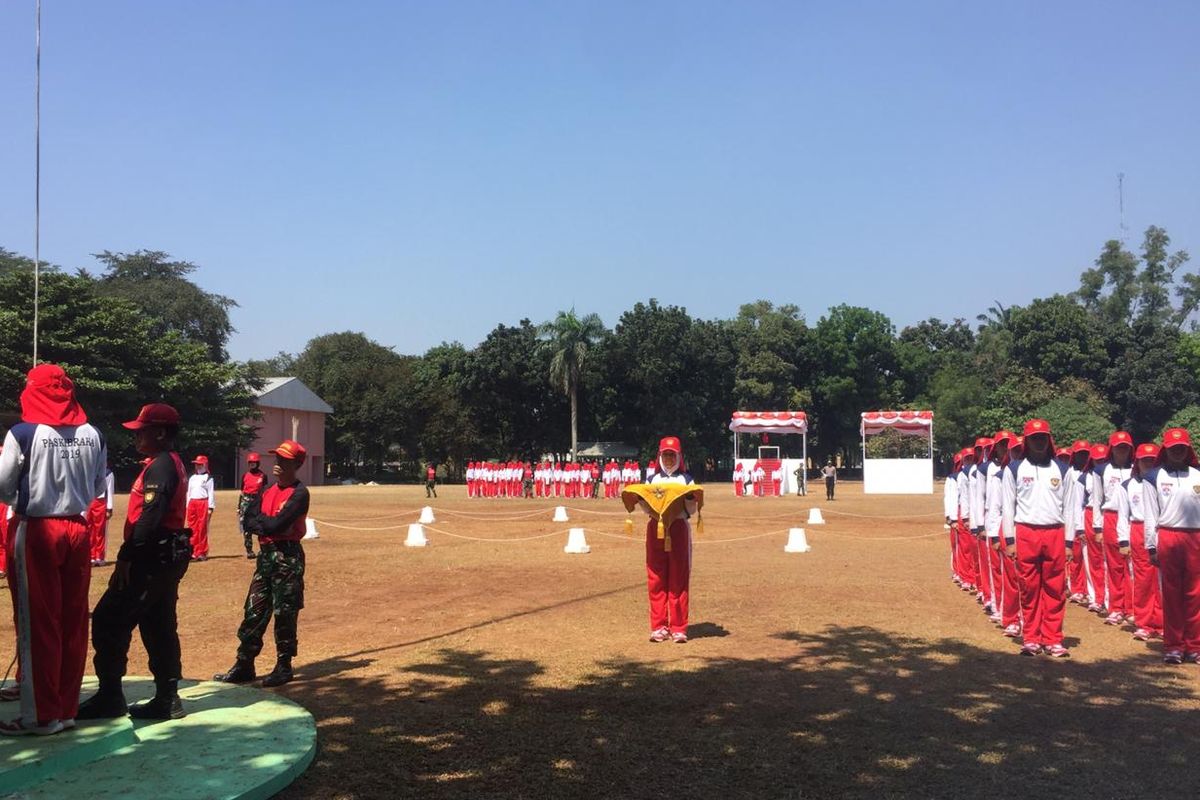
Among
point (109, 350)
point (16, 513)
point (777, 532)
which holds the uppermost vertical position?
point (109, 350)

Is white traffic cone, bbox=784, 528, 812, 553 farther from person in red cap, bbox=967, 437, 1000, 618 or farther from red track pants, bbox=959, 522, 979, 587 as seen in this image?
person in red cap, bbox=967, 437, 1000, 618

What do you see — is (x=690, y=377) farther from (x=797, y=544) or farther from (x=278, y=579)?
(x=278, y=579)

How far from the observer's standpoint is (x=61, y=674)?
518 centimetres

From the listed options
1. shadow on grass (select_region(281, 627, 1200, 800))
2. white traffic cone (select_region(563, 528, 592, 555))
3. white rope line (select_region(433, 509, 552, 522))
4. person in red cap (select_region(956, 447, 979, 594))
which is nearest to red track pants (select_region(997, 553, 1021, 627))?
shadow on grass (select_region(281, 627, 1200, 800))

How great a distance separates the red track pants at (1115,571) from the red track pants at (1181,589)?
2057mm

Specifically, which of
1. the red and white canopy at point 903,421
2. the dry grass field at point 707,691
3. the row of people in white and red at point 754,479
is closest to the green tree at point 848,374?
the red and white canopy at point 903,421

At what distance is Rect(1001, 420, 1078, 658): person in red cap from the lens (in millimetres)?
8508

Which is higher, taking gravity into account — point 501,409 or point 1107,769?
point 501,409

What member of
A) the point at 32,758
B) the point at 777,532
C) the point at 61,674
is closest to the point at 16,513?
the point at 61,674

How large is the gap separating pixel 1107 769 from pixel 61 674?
6109 mm

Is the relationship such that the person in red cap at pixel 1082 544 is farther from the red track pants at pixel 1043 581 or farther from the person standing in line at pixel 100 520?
the person standing in line at pixel 100 520

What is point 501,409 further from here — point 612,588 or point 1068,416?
point 612,588

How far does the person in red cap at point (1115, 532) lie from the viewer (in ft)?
34.4

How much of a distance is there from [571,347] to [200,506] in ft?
143
